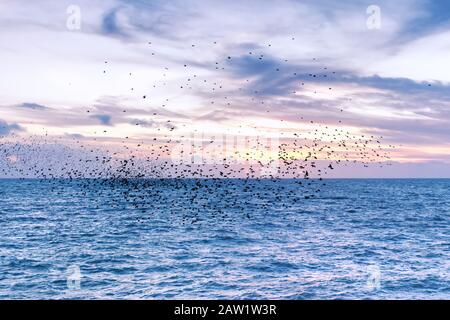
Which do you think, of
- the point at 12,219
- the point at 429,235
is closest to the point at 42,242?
the point at 12,219

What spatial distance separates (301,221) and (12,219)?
41678 millimetres

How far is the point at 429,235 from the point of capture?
5116cm

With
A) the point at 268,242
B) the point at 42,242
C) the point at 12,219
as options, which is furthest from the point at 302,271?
the point at 12,219

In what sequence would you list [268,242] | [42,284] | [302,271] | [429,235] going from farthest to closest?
1. [429,235]
2. [268,242]
3. [302,271]
4. [42,284]

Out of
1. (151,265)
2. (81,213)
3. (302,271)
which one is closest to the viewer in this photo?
(302,271)

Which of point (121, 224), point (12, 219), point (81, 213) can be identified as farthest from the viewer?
point (81, 213)

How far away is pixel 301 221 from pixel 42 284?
4235cm
